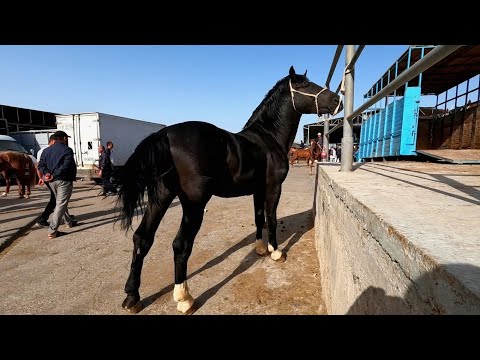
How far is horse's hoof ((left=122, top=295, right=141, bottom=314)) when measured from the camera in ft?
7.93

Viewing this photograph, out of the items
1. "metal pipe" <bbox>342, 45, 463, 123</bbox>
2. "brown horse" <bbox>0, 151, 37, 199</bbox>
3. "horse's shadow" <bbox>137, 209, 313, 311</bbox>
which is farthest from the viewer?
"brown horse" <bbox>0, 151, 37, 199</bbox>

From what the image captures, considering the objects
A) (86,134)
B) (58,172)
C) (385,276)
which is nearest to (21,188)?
(86,134)

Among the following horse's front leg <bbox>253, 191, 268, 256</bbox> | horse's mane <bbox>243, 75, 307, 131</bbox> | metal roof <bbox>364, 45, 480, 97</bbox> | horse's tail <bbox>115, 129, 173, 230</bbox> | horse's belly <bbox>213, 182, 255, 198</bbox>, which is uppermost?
metal roof <bbox>364, 45, 480, 97</bbox>

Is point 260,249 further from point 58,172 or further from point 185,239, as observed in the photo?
point 58,172

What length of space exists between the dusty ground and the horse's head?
2106 millimetres

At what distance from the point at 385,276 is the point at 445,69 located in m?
9.44

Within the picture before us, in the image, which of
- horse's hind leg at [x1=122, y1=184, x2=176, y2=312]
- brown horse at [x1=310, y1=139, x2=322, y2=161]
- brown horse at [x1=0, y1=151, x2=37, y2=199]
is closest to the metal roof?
brown horse at [x1=310, y1=139, x2=322, y2=161]

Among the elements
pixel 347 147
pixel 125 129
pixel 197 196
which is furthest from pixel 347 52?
pixel 125 129

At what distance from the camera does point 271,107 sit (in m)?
3.71

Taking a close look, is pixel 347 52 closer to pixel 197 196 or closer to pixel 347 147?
pixel 347 147

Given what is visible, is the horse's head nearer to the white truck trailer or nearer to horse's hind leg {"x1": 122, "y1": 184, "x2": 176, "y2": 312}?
horse's hind leg {"x1": 122, "y1": 184, "x2": 176, "y2": 312}

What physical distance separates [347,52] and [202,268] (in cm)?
357

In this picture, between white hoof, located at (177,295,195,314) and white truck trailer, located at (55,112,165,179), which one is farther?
white truck trailer, located at (55,112,165,179)

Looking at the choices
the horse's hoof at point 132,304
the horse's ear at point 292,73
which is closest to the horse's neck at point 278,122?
the horse's ear at point 292,73
